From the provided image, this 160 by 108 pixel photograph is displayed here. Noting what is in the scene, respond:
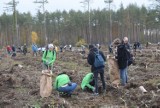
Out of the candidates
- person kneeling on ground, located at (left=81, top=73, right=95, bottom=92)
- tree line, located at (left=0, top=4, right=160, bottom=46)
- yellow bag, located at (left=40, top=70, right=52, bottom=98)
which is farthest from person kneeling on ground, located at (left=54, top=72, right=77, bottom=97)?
tree line, located at (left=0, top=4, right=160, bottom=46)

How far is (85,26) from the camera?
94.0 meters

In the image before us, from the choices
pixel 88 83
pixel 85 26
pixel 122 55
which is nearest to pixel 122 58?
pixel 122 55

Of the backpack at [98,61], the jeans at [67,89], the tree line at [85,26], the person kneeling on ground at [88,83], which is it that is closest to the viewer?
the jeans at [67,89]

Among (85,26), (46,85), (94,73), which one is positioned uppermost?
(85,26)

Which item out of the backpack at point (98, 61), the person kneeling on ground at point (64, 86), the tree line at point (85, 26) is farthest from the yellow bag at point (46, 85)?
the tree line at point (85, 26)

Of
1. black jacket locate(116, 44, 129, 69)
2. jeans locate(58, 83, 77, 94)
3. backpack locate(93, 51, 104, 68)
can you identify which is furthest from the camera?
black jacket locate(116, 44, 129, 69)

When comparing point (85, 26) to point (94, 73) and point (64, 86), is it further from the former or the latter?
point (64, 86)

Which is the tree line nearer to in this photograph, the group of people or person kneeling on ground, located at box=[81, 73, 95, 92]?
the group of people

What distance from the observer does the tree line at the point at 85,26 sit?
287 feet

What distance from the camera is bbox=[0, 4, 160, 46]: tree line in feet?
287

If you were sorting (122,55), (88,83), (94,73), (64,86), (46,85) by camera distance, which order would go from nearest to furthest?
(46,85)
(64,86)
(94,73)
(88,83)
(122,55)

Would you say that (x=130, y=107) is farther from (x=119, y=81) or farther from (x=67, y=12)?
(x=67, y=12)

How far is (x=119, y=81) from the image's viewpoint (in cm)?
1293

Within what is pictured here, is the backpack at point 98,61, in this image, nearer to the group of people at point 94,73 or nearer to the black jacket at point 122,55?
the group of people at point 94,73
